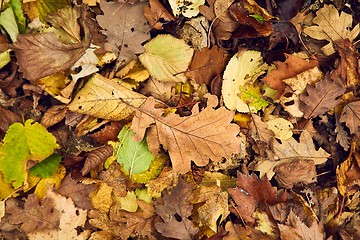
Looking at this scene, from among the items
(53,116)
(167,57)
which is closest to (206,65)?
(167,57)

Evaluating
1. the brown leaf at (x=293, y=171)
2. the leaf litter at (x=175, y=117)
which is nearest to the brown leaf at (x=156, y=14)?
the leaf litter at (x=175, y=117)

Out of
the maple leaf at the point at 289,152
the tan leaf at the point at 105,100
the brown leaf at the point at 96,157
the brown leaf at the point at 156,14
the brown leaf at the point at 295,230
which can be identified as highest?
the brown leaf at the point at 156,14

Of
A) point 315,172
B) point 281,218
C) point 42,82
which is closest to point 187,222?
point 281,218

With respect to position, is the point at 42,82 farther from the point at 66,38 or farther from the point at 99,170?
the point at 99,170

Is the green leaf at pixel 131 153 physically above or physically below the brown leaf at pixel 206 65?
below

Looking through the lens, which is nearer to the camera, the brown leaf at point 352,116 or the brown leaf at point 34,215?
the brown leaf at point 34,215

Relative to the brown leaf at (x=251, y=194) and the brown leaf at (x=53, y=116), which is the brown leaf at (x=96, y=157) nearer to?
the brown leaf at (x=53, y=116)
